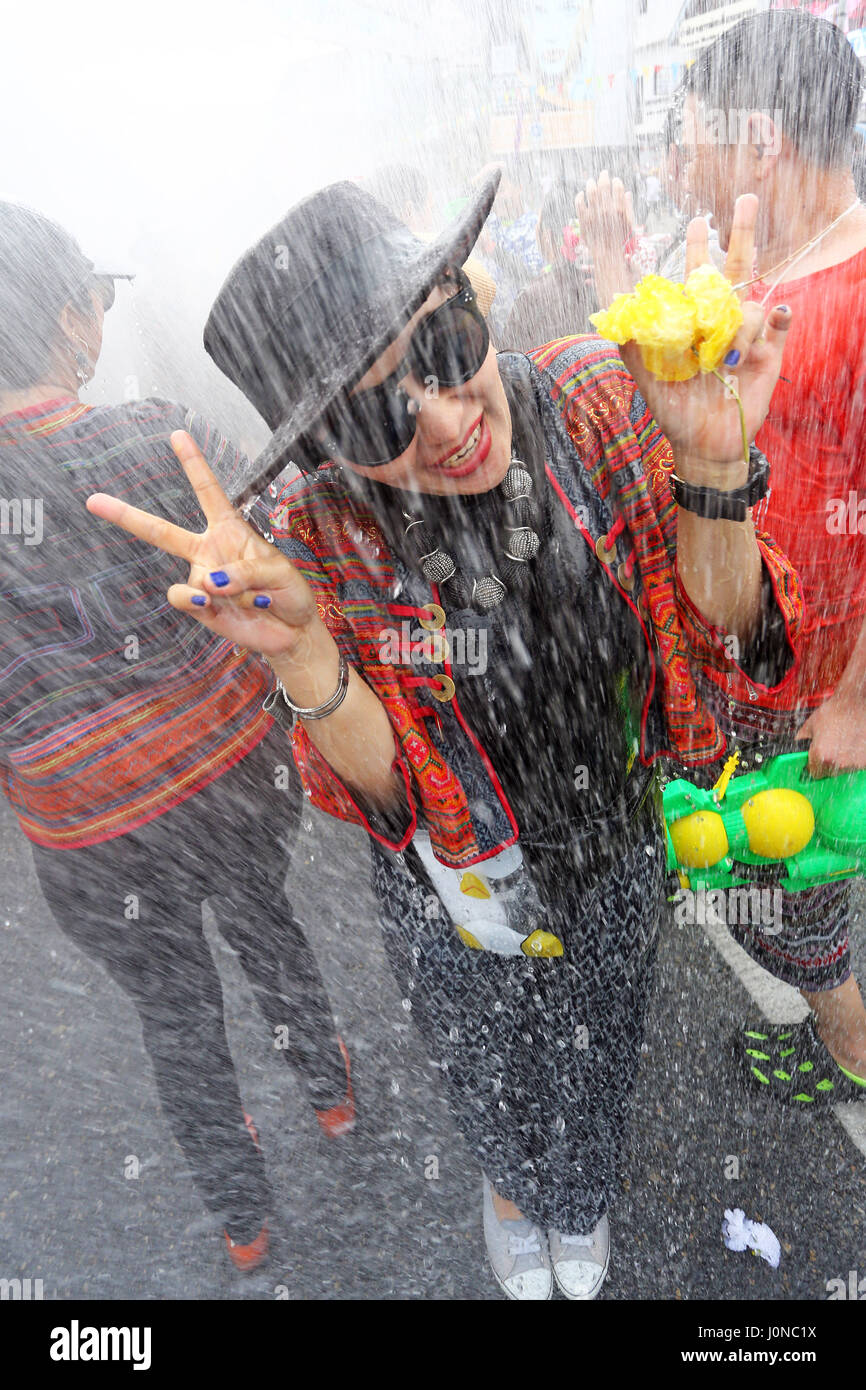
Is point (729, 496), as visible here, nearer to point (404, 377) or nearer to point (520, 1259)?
point (404, 377)

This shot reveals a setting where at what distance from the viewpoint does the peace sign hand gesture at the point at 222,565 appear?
133 centimetres

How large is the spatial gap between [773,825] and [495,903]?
2.43 ft

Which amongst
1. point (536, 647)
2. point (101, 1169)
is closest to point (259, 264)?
point (536, 647)

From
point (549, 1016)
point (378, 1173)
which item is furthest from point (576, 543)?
point (378, 1173)

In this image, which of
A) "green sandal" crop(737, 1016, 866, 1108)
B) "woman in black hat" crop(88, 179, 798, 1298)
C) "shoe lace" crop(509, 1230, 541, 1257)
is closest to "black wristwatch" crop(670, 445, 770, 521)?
"woman in black hat" crop(88, 179, 798, 1298)

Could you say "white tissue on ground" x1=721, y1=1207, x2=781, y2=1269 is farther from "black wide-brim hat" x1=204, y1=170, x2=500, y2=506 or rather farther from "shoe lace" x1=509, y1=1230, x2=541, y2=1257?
"black wide-brim hat" x1=204, y1=170, x2=500, y2=506

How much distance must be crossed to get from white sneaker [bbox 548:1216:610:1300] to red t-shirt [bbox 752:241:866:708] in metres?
1.47

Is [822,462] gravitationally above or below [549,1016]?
above

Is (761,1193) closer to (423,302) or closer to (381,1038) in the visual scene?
(381,1038)

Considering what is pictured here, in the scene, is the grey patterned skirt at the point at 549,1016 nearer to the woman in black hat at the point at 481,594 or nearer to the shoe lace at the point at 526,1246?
the woman in black hat at the point at 481,594

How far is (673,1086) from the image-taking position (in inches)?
103

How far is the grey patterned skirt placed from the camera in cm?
187

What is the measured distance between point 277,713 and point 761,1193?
183 cm

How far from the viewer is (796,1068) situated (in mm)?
2553
